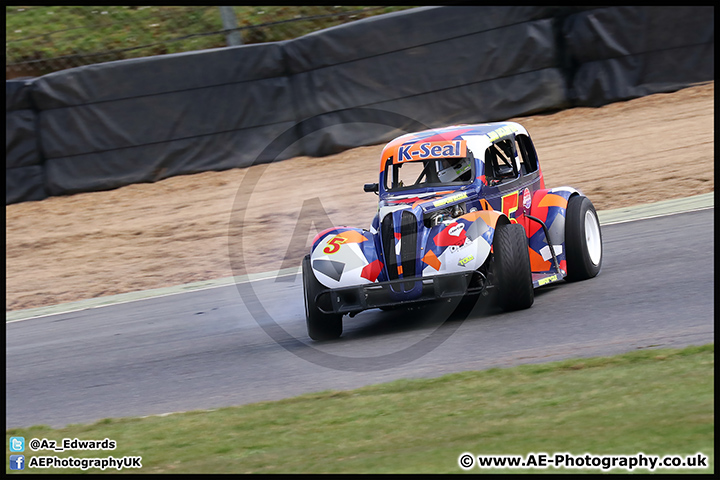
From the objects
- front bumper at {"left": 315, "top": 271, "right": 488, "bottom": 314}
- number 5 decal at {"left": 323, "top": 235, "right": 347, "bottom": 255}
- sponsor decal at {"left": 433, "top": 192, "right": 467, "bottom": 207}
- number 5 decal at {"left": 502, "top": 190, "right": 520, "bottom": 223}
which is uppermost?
sponsor decal at {"left": 433, "top": 192, "right": 467, "bottom": 207}

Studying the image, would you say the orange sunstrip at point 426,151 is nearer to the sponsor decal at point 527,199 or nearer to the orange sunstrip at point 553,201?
the sponsor decal at point 527,199

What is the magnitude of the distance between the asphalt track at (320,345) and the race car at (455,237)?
12.1 inches

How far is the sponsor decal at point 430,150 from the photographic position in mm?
7867

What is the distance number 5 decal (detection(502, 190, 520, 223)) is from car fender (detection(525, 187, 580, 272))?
18 cm

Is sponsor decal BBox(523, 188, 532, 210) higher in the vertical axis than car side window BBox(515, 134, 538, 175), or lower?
lower

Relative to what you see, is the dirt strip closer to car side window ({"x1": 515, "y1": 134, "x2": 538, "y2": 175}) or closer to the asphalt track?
the asphalt track

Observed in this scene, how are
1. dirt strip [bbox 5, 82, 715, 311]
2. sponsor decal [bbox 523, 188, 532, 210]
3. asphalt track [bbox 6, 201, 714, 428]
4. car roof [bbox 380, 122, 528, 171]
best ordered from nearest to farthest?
asphalt track [bbox 6, 201, 714, 428] → car roof [bbox 380, 122, 528, 171] → sponsor decal [bbox 523, 188, 532, 210] → dirt strip [bbox 5, 82, 715, 311]

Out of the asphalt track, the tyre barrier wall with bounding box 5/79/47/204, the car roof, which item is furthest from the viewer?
the tyre barrier wall with bounding box 5/79/47/204

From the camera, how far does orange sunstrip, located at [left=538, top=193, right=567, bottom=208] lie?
26.6ft

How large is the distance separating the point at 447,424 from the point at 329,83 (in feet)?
34.9

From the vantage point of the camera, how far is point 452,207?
24.6 ft

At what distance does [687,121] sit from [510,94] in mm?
2889

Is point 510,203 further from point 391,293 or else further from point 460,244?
point 391,293

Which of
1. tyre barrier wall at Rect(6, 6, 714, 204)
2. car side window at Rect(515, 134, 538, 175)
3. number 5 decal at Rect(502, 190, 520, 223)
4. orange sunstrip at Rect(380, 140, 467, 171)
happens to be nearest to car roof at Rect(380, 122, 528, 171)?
orange sunstrip at Rect(380, 140, 467, 171)
